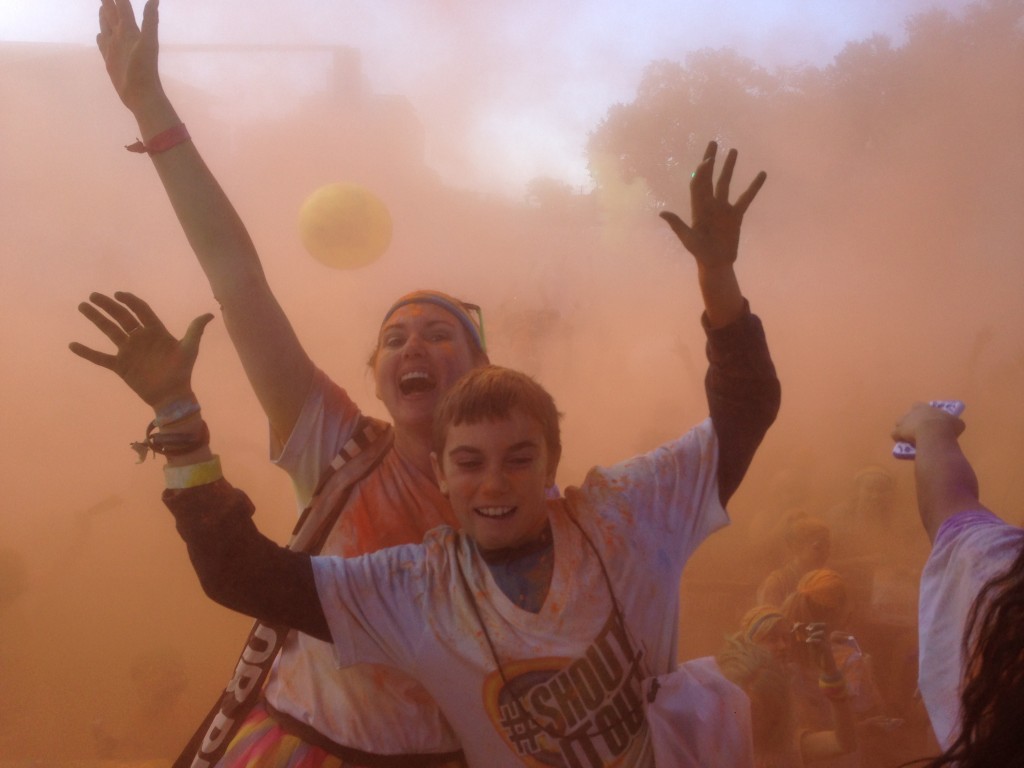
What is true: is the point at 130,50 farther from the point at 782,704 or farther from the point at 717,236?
the point at 782,704

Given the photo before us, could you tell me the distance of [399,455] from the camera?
1.38 meters

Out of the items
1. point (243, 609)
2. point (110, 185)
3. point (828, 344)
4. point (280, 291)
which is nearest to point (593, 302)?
point (828, 344)

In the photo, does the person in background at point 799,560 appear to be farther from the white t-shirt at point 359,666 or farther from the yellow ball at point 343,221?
the white t-shirt at point 359,666

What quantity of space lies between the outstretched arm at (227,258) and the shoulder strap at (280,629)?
0.14m

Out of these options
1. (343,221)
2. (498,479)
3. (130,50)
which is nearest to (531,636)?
(498,479)

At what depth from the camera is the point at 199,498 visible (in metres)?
1.01

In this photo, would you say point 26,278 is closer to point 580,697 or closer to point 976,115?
point 580,697

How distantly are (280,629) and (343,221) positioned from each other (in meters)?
1.76

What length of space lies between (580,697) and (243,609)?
1.61 feet

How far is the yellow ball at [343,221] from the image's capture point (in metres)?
2.62

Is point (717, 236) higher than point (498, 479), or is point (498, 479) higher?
point (717, 236)

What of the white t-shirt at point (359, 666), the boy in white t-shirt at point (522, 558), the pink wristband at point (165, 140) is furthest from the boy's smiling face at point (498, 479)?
the pink wristband at point (165, 140)

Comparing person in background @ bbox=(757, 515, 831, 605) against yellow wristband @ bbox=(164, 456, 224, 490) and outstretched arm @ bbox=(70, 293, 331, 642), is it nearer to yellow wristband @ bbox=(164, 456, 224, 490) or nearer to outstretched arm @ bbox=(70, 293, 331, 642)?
outstretched arm @ bbox=(70, 293, 331, 642)

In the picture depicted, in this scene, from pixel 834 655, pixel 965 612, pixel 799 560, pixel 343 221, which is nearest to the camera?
pixel 965 612
